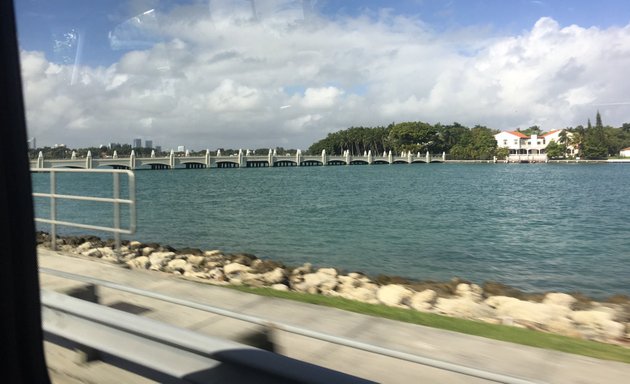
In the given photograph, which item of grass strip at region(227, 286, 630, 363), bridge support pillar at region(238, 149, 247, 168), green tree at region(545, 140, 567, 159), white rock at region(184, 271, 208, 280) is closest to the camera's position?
grass strip at region(227, 286, 630, 363)

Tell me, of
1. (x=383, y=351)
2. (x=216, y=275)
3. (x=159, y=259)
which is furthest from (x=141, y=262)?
(x=383, y=351)

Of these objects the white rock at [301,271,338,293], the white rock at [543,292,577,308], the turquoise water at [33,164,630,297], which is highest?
the white rock at [301,271,338,293]

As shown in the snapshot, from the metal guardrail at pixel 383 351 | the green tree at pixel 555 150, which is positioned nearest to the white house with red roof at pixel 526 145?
the green tree at pixel 555 150

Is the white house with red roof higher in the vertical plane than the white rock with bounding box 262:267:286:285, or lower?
higher

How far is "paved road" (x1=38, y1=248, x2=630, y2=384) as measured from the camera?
132 inches

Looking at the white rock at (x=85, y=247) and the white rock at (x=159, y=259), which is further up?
the white rock at (x=85, y=247)

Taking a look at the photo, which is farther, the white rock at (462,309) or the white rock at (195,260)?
the white rock at (195,260)

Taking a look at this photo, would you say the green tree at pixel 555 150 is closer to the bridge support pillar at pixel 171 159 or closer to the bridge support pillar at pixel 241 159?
the bridge support pillar at pixel 241 159

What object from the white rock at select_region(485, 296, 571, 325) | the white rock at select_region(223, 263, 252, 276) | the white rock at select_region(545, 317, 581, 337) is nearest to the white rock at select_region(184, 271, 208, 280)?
the white rock at select_region(223, 263, 252, 276)

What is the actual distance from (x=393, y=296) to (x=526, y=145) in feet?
420

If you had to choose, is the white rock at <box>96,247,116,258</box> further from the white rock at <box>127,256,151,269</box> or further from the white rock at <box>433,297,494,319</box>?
the white rock at <box>433,297,494,319</box>

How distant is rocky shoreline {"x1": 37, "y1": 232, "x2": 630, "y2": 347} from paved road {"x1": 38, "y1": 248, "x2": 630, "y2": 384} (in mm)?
3020

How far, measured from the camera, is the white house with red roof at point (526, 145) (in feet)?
402

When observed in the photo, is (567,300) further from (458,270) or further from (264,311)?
(264,311)
